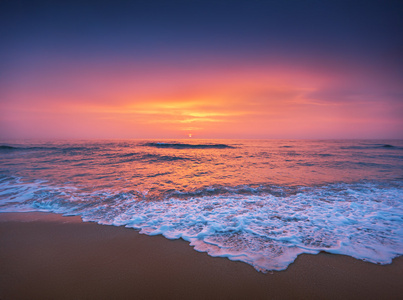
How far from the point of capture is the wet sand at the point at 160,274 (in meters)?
2.45

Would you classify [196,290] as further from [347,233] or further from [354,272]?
[347,233]

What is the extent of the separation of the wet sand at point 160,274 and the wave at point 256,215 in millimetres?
253

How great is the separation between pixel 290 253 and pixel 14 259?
15.8 feet

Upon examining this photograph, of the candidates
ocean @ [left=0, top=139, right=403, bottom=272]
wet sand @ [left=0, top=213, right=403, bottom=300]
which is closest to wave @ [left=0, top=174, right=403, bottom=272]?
ocean @ [left=0, top=139, right=403, bottom=272]

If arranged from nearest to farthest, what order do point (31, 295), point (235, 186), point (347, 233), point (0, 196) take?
1. point (31, 295)
2. point (347, 233)
3. point (0, 196)
4. point (235, 186)

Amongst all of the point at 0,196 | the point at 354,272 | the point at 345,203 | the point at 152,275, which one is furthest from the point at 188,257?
the point at 0,196

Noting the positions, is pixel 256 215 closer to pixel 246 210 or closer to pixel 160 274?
pixel 246 210

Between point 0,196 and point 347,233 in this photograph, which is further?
point 0,196

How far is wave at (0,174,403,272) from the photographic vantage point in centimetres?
340

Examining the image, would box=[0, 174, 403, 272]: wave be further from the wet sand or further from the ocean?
the wet sand

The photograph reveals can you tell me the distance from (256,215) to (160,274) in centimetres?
296

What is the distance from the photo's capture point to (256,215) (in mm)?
4863

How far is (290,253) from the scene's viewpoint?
3.24 meters

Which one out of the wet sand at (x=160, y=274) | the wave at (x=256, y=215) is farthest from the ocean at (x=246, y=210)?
the wet sand at (x=160, y=274)
